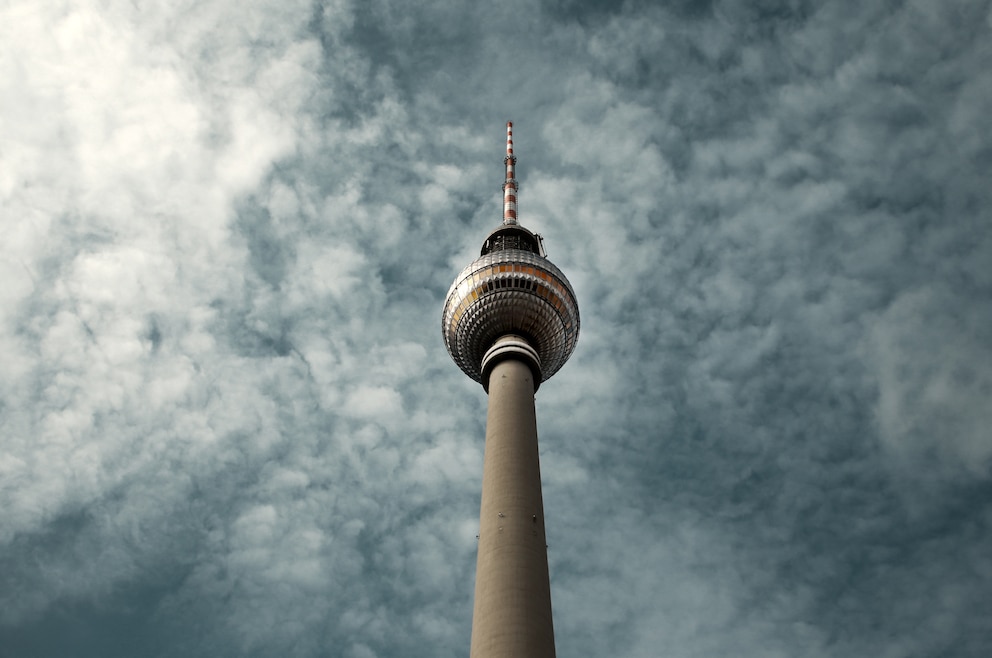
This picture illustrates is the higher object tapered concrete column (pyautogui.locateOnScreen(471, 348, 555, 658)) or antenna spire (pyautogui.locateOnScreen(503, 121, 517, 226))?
antenna spire (pyautogui.locateOnScreen(503, 121, 517, 226))

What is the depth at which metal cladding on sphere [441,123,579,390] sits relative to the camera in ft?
235

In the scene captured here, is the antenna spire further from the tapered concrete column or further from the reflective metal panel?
the tapered concrete column

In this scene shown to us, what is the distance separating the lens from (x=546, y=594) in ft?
169

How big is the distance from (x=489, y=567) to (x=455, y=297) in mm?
28330

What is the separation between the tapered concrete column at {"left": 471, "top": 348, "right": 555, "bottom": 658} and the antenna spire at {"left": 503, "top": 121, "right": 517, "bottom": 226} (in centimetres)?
2611

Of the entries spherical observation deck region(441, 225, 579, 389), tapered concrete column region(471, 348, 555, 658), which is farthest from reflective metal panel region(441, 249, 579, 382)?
tapered concrete column region(471, 348, 555, 658)

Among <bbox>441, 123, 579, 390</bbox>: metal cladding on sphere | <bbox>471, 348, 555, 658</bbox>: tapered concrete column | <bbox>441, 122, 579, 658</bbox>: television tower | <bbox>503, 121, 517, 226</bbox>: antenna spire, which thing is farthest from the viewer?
<bbox>503, 121, 517, 226</bbox>: antenna spire

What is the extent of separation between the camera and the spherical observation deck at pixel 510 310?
236 feet

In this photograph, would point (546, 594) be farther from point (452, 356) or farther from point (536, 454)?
point (452, 356)

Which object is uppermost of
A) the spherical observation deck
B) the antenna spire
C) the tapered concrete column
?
the antenna spire

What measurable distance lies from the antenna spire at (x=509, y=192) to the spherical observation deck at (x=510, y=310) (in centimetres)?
1079

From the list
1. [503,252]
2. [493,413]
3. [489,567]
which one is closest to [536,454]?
[493,413]

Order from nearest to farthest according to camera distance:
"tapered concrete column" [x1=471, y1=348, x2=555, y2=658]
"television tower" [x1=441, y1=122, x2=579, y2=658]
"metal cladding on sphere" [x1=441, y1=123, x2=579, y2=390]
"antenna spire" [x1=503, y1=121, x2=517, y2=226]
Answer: "tapered concrete column" [x1=471, y1=348, x2=555, y2=658], "television tower" [x1=441, y1=122, x2=579, y2=658], "metal cladding on sphere" [x1=441, y1=123, x2=579, y2=390], "antenna spire" [x1=503, y1=121, x2=517, y2=226]

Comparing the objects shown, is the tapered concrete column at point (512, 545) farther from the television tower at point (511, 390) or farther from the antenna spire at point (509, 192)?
the antenna spire at point (509, 192)
